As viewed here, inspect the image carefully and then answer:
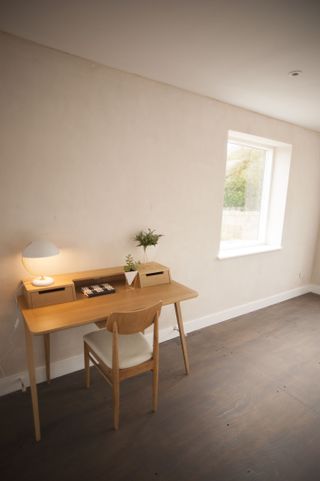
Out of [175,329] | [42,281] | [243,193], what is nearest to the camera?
[42,281]

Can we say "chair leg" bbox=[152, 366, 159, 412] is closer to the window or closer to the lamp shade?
the lamp shade

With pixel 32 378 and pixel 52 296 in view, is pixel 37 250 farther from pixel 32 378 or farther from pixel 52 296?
pixel 32 378

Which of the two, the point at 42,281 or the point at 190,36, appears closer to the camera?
the point at 190,36

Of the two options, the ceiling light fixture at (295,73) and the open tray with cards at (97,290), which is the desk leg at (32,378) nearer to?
the open tray with cards at (97,290)

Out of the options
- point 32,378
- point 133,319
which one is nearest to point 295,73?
point 133,319

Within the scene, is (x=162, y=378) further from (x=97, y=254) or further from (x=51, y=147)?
(x=51, y=147)

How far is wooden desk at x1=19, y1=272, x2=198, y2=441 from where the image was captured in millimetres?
1506

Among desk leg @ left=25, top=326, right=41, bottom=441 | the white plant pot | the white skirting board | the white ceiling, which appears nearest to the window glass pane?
the white skirting board

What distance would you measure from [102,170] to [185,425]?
6.00 feet

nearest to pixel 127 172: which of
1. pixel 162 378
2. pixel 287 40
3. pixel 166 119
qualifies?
pixel 166 119

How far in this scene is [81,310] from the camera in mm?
1672

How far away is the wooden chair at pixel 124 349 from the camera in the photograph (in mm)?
1507

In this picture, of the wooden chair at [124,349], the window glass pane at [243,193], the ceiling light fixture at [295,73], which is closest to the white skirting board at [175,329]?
the wooden chair at [124,349]

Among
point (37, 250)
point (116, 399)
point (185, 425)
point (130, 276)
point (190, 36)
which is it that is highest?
point (190, 36)
